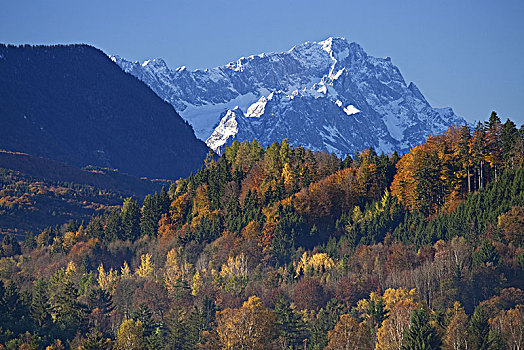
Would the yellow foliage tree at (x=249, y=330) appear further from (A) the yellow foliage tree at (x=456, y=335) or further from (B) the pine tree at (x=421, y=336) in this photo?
(A) the yellow foliage tree at (x=456, y=335)

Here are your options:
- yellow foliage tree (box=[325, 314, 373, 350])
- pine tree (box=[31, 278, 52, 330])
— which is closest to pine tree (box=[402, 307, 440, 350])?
yellow foliage tree (box=[325, 314, 373, 350])

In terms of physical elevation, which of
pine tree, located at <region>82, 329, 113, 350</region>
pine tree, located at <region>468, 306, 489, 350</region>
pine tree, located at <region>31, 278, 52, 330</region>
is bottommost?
pine tree, located at <region>468, 306, 489, 350</region>

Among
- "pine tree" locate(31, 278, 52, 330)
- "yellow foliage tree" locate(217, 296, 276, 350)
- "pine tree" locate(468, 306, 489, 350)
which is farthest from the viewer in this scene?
"pine tree" locate(31, 278, 52, 330)

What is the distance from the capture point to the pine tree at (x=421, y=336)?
130m

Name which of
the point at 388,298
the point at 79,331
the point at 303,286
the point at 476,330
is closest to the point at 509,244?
the point at 388,298

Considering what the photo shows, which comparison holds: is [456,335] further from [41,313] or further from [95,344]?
[41,313]

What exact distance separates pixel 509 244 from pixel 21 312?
88.6 meters

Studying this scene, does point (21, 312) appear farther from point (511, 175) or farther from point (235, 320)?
point (511, 175)

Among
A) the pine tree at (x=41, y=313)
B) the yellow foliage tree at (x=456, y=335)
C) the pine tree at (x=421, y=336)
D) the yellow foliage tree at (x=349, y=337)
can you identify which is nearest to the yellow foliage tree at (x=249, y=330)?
the yellow foliage tree at (x=349, y=337)

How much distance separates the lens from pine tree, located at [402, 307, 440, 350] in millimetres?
129625

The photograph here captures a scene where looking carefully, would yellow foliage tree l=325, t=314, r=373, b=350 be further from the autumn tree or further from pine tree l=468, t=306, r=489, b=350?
the autumn tree

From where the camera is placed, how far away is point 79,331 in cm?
15650

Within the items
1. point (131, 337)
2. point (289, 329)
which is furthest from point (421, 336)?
point (131, 337)

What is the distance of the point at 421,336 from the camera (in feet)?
427
